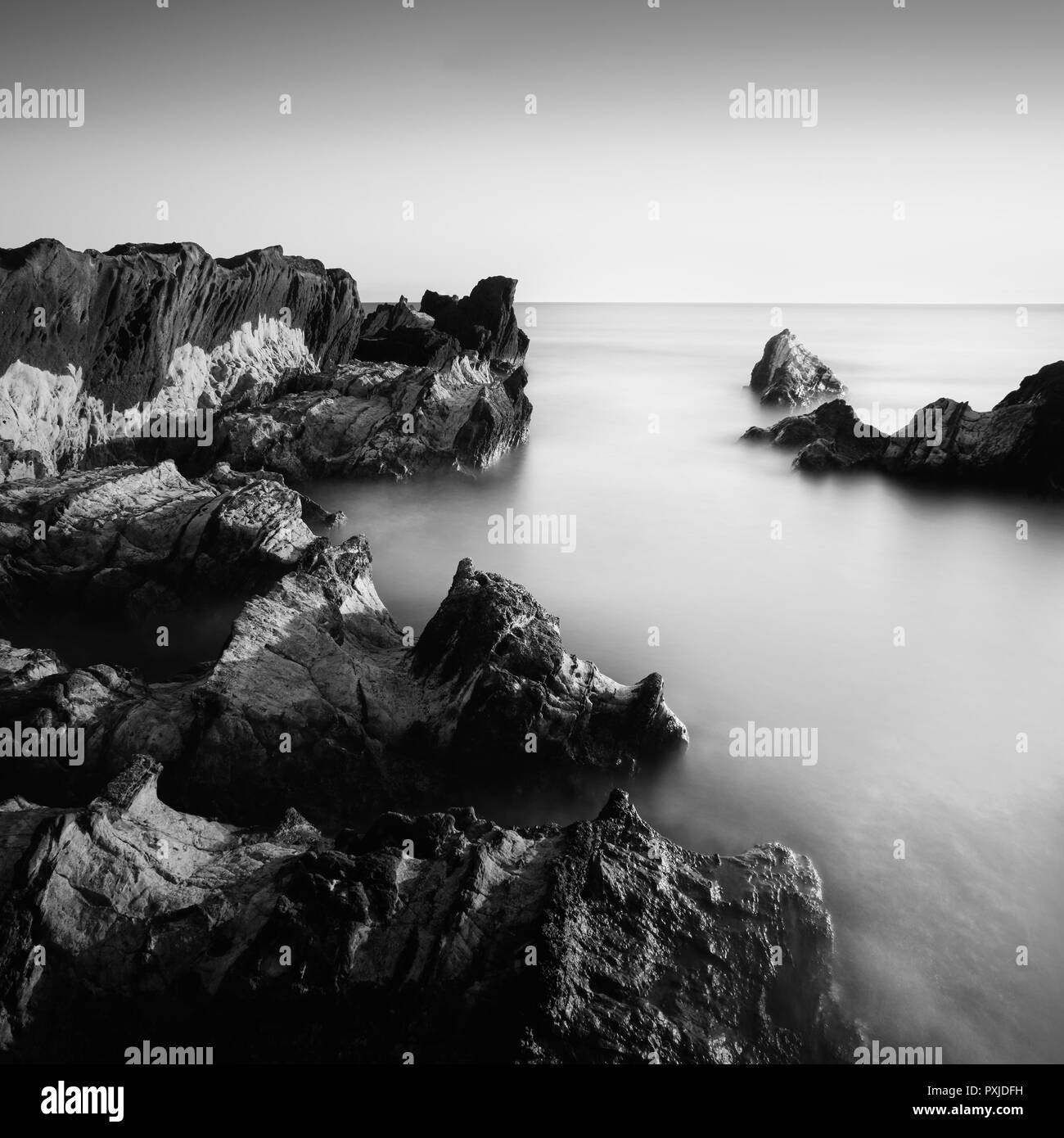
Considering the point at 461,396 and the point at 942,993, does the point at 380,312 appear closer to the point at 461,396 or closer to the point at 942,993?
the point at 461,396

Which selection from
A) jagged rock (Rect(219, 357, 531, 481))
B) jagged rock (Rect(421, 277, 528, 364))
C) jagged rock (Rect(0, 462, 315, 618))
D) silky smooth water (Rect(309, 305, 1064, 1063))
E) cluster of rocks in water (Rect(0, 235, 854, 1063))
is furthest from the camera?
jagged rock (Rect(421, 277, 528, 364))

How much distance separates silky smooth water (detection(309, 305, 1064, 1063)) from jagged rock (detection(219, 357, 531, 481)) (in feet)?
3.52

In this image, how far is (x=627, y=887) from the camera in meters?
7.75

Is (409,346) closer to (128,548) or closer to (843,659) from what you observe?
(128,548)

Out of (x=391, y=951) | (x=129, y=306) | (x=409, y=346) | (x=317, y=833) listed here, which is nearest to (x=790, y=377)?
(x=409, y=346)

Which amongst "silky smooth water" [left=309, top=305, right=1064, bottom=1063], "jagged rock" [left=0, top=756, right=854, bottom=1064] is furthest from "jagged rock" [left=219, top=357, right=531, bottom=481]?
"jagged rock" [left=0, top=756, right=854, bottom=1064]

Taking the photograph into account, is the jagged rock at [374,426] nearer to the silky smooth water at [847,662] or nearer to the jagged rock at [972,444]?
the silky smooth water at [847,662]

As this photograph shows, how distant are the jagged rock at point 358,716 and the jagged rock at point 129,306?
14.4 meters

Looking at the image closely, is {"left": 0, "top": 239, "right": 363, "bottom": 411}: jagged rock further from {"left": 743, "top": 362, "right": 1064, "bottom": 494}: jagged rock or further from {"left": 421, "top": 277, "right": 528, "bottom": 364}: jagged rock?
{"left": 743, "top": 362, "right": 1064, "bottom": 494}: jagged rock

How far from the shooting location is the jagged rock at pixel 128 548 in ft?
51.2

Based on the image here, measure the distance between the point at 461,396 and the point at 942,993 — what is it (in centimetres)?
2915

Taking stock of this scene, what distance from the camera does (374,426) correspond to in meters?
30.1

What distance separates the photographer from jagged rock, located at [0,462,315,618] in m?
15.6

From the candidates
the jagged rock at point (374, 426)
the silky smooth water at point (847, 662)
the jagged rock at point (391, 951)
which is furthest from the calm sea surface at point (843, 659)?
the jagged rock at point (391, 951)
